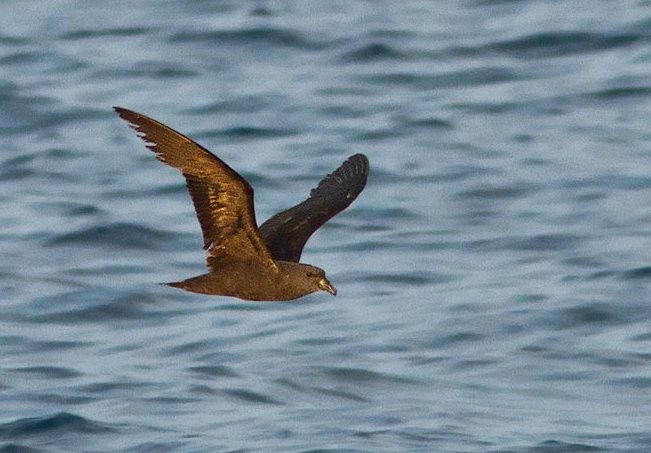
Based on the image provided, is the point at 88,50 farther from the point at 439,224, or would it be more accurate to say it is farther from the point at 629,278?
the point at 629,278

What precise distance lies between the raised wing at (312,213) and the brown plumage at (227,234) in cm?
10

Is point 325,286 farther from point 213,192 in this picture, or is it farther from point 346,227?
point 346,227

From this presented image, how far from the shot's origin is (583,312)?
44.0 feet

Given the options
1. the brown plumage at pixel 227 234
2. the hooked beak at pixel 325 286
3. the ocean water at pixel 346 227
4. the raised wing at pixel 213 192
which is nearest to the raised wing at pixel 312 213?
the brown plumage at pixel 227 234

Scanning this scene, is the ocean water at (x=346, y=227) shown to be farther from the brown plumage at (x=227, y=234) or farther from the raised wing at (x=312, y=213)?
the brown plumage at (x=227, y=234)

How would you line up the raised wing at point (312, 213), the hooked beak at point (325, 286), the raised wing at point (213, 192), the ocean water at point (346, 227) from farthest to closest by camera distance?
the ocean water at point (346, 227)
the raised wing at point (312, 213)
the hooked beak at point (325, 286)
the raised wing at point (213, 192)

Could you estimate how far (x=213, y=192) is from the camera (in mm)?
8438

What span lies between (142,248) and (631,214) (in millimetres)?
4081

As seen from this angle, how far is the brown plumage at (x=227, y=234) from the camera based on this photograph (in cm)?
816

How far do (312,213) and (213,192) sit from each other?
1.84 meters

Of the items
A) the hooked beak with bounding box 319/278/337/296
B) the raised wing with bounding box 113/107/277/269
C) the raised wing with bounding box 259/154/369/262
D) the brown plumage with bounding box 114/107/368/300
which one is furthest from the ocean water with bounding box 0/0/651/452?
the raised wing with bounding box 113/107/277/269

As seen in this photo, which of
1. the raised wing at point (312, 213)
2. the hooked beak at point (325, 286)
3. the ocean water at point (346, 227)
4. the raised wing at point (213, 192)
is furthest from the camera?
the ocean water at point (346, 227)

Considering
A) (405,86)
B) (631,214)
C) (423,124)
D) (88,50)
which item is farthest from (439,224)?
(88,50)

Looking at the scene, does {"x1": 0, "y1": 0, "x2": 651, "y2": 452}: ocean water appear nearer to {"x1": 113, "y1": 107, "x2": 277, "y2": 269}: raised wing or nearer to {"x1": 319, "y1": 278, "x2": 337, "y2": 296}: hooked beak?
{"x1": 319, "y1": 278, "x2": 337, "y2": 296}: hooked beak
